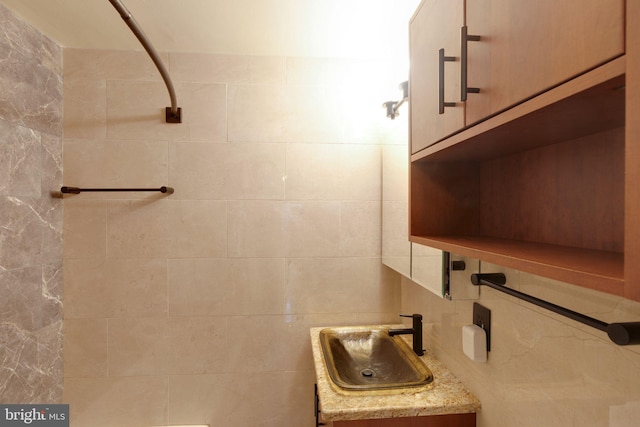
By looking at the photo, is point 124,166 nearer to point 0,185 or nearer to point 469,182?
point 0,185

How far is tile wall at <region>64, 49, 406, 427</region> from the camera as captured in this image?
67.9 inches

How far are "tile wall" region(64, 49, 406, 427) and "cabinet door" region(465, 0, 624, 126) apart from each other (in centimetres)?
103

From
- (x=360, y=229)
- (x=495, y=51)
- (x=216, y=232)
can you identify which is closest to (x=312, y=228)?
(x=360, y=229)

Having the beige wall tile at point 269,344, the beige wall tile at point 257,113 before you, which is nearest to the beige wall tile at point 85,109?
the beige wall tile at point 257,113

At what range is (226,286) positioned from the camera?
1.77 metres

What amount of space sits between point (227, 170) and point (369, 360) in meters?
1.26

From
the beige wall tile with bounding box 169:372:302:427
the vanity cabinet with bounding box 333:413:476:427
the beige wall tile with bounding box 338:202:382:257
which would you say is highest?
the beige wall tile with bounding box 338:202:382:257

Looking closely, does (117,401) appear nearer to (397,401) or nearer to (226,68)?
(397,401)

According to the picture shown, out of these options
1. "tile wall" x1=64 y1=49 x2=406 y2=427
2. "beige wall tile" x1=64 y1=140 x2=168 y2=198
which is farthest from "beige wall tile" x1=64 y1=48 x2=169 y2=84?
"beige wall tile" x1=64 y1=140 x2=168 y2=198

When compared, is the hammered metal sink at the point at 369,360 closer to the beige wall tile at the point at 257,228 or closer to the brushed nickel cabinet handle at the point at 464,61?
the beige wall tile at the point at 257,228

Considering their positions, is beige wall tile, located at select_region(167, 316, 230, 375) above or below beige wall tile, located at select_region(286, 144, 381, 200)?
below

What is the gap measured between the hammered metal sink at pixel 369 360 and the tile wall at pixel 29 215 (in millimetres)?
1393

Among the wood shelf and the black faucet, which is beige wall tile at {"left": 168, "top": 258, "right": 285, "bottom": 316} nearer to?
the black faucet

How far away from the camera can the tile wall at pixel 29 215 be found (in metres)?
1.41
